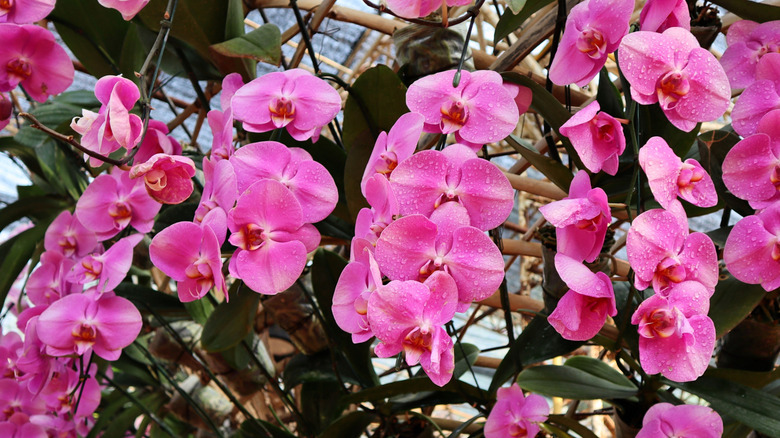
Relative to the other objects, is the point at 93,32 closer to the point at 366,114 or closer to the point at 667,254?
the point at 366,114

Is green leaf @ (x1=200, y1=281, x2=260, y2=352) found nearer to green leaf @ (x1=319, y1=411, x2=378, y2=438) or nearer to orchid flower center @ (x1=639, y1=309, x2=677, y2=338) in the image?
green leaf @ (x1=319, y1=411, x2=378, y2=438)

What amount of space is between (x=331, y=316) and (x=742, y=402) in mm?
296

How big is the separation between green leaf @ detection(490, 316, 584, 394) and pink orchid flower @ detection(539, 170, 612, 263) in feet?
0.59

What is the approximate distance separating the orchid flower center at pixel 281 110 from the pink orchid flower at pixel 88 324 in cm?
19

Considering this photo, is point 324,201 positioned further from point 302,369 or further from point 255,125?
point 302,369

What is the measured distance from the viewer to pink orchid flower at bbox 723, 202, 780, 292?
313 mm

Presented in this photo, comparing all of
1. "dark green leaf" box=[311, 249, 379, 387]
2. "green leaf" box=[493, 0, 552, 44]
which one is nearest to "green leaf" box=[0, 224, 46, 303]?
"dark green leaf" box=[311, 249, 379, 387]

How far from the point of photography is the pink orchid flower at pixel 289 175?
1.09 ft

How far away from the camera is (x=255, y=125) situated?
→ 37 cm

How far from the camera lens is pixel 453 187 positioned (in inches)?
11.2

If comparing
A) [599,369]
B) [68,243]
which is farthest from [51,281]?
[599,369]

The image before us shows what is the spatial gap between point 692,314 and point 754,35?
0.21m

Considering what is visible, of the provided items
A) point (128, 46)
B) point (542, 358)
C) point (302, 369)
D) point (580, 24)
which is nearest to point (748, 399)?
point (542, 358)

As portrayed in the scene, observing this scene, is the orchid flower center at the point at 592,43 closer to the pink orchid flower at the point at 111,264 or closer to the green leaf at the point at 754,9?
the green leaf at the point at 754,9
